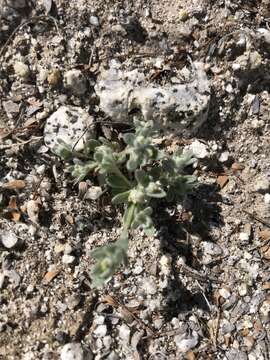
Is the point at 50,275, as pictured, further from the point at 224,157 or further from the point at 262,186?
the point at 262,186

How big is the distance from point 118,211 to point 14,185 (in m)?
0.70

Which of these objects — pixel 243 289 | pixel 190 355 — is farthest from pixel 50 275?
pixel 243 289

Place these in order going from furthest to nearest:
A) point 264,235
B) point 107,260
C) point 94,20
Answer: point 94,20, point 264,235, point 107,260

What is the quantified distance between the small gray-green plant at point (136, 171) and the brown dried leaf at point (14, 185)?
36 centimetres

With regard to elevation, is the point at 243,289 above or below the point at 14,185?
below

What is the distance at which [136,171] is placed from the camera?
3.24m

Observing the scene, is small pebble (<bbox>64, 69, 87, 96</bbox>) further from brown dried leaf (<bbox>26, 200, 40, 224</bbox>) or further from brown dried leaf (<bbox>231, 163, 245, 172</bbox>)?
brown dried leaf (<bbox>231, 163, 245, 172</bbox>)

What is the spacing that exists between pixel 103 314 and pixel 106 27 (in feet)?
6.23

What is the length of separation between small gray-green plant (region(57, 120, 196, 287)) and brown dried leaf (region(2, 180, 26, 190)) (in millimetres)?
360

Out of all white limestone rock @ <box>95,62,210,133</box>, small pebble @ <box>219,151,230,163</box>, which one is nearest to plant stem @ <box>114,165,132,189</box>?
white limestone rock @ <box>95,62,210,133</box>

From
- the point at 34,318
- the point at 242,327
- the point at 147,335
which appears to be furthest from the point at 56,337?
the point at 242,327

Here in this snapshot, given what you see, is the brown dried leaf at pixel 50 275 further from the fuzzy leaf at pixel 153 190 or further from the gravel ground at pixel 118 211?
the fuzzy leaf at pixel 153 190

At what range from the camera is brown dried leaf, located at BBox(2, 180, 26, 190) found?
359 centimetres

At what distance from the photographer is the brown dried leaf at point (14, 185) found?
11.8ft
